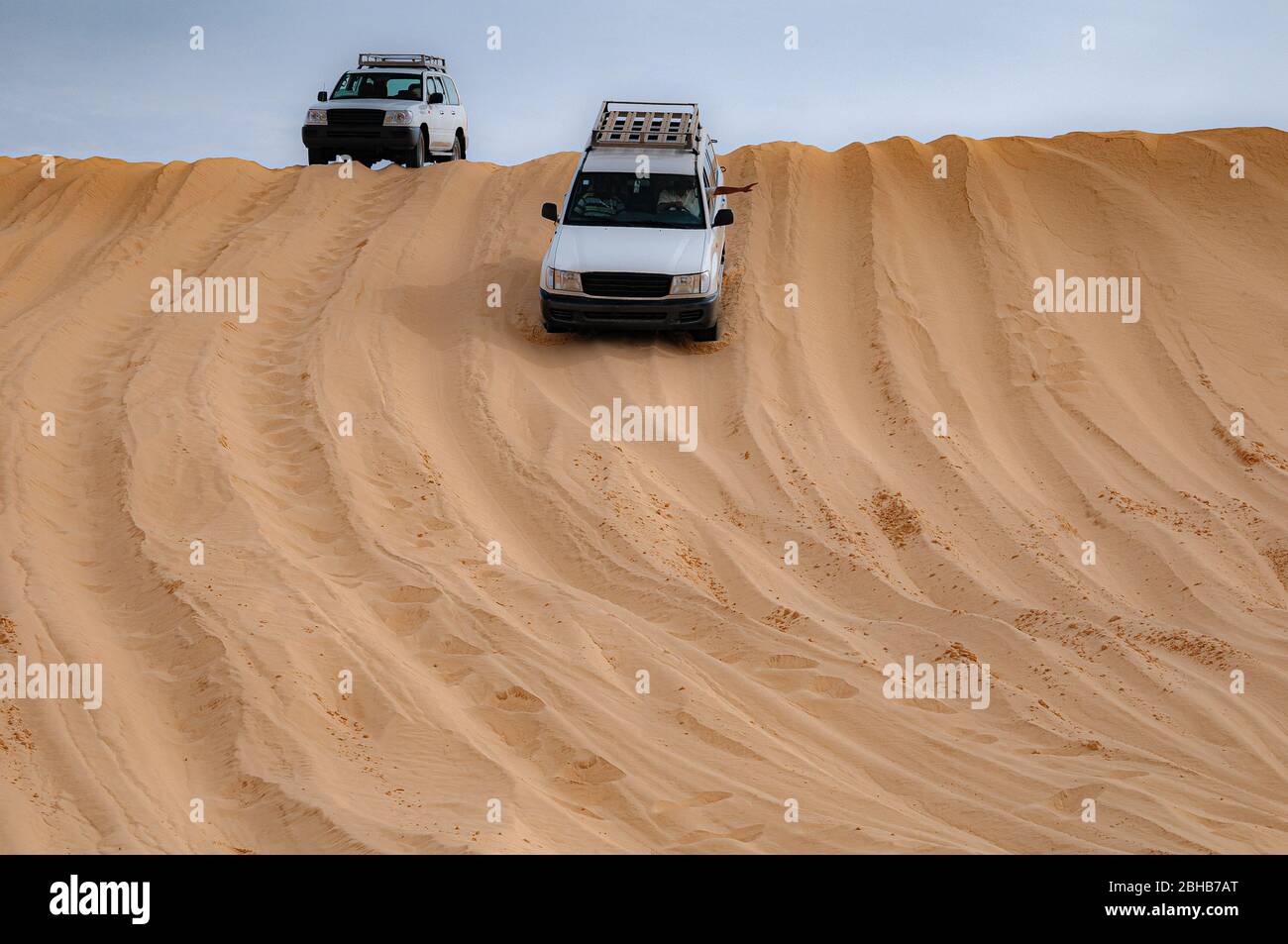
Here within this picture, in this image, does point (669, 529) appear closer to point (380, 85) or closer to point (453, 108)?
point (380, 85)

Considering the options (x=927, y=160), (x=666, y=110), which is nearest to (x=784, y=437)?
(x=666, y=110)

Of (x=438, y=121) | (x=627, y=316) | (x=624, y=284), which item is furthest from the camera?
(x=438, y=121)

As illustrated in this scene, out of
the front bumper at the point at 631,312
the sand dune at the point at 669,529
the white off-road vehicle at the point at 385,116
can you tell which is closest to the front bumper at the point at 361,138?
the white off-road vehicle at the point at 385,116

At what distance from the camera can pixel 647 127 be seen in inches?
643

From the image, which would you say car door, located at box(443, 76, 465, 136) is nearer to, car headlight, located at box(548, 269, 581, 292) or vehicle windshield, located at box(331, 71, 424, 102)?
vehicle windshield, located at box(331, 71, 424, 102)

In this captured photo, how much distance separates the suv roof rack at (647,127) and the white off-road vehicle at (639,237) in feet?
0.06

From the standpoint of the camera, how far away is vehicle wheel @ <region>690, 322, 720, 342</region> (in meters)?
14.5

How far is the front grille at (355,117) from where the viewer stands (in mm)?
20812

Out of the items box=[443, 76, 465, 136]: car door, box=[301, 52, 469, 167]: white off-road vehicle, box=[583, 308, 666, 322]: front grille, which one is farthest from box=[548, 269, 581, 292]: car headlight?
box=[443, 76, 465, 136]: car door

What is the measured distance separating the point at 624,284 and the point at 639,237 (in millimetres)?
776

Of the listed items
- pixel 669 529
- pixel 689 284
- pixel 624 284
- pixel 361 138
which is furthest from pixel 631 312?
pixel 361 138

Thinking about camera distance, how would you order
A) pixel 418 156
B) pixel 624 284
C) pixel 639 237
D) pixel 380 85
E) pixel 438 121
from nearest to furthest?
pixel 624 284 → pixel 639 237 → pixel 418 156 → pixel 380 85 → pixel 438 121

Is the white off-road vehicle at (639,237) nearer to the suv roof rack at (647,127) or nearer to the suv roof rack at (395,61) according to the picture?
the suv roof rack at (647,127)
